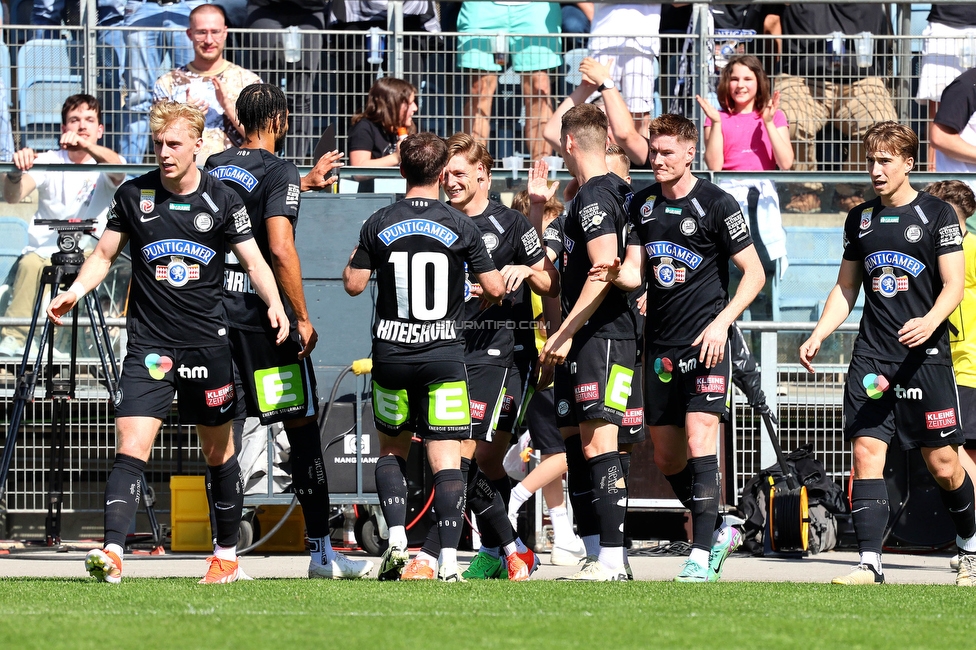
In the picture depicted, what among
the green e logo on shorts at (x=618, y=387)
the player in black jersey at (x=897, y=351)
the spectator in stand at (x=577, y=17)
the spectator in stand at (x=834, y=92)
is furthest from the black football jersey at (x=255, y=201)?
the spectator in stand at (x=577, y=17)

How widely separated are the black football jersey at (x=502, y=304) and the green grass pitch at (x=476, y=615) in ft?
4.70

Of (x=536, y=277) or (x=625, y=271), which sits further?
(x=536, y=277)

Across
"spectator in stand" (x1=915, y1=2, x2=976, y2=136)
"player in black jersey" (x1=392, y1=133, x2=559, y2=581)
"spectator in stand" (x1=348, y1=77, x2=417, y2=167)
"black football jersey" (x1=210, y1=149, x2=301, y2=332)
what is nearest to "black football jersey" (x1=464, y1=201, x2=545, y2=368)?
"player in black jersey" (x1=392, y1=133, x2=559, y2=581)

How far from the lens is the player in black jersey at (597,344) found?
23.6 ft

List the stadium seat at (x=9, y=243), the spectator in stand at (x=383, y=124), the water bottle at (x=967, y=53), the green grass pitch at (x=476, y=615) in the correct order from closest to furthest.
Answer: the green grass pitch at (x=476, y=615) < the stadium seat at (x=9, y=243) < the spectator in stand at (x=383, y=124) < the water bottle at (x=967, y=53)

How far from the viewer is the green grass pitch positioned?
4805mm

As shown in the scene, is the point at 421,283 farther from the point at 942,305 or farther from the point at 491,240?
the point at 942,305

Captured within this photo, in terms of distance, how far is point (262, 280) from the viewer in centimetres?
682

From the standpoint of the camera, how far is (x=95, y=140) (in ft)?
34.5

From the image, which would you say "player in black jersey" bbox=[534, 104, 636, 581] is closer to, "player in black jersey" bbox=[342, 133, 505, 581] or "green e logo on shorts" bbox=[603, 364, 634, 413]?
"green e logo on shorts" bbox=[603, 364, 634, 413]

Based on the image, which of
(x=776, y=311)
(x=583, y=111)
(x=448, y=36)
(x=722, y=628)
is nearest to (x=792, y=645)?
(x=722, y=628)

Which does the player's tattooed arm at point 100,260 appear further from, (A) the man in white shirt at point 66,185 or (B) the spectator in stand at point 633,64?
(B) the spectator in stand at point 633,64

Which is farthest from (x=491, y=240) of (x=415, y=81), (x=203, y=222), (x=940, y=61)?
(x=940, y=61)

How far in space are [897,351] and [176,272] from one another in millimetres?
3808
